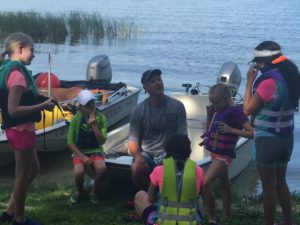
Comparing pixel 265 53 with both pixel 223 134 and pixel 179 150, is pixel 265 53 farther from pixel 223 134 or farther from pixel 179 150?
pixel 179 150

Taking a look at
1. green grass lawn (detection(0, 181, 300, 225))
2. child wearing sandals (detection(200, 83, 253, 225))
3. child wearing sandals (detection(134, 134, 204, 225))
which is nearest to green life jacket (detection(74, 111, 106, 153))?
green grass lawn (detection(0, 181, 300, 225))

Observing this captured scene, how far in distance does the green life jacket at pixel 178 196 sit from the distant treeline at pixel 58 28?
25329mm

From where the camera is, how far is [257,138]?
4.96m

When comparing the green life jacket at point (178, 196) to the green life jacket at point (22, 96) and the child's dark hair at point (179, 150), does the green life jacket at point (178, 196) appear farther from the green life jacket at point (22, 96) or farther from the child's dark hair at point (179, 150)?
the green life jacket at point (22, 96)

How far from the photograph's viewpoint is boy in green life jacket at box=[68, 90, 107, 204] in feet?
21.5

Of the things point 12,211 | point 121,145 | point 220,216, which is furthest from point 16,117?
point 121,145

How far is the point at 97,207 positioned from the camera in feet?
20.9

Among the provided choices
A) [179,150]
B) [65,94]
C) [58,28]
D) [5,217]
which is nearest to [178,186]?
[179,150]

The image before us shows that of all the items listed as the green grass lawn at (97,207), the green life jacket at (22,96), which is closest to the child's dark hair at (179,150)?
the green life jacket at (22,96)

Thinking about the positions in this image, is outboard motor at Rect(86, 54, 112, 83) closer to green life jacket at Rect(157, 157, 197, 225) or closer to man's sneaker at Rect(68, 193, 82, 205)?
man's sneaker at Rect(68, 193, 82, 205)

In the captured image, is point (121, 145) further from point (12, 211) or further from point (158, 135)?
point (12, 211)

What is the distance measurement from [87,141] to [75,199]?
Result: 0.60 metres

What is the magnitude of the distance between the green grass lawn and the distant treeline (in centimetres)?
2240

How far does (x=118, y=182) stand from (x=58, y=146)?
3.05 m
